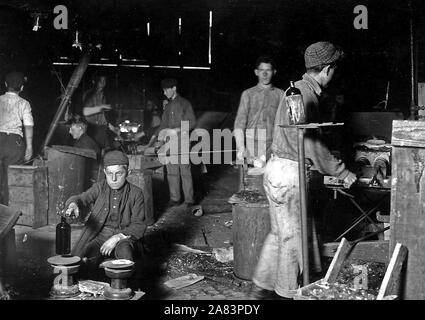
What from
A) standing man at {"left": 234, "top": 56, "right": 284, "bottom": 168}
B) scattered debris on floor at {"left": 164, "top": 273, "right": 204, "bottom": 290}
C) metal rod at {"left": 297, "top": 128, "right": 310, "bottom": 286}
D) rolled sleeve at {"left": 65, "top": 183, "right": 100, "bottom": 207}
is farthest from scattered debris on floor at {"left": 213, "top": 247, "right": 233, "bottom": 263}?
metal rod at {"left": 297, "top": 128, "right": 310, "bottom": 286}

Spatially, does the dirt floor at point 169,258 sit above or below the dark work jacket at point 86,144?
below

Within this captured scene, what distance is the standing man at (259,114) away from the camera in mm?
7296

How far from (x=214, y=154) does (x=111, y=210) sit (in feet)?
23.0

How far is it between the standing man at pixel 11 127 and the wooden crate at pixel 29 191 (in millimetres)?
272

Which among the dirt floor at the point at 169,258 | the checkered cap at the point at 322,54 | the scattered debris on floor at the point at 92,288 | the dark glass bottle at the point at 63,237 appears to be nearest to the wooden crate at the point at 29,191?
the dirt floor at the point at 169,258

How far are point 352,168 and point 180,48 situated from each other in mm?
8539

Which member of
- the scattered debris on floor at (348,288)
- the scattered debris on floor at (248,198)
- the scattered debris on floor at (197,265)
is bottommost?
the scattered debris on floor at (197,265)

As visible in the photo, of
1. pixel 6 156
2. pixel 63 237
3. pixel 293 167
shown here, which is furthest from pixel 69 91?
pixel 293 167

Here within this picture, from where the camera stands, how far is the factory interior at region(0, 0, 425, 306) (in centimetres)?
440

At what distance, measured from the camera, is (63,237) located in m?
5.19

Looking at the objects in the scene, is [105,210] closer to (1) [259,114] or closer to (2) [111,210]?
(2) [111,210]

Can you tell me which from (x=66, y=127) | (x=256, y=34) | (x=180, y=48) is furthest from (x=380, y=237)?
(x=180, y=48)

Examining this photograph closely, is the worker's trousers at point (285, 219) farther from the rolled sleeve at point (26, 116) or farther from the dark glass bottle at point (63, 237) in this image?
the rolled sleeve at point (26, 116)

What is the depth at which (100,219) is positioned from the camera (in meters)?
5.58
